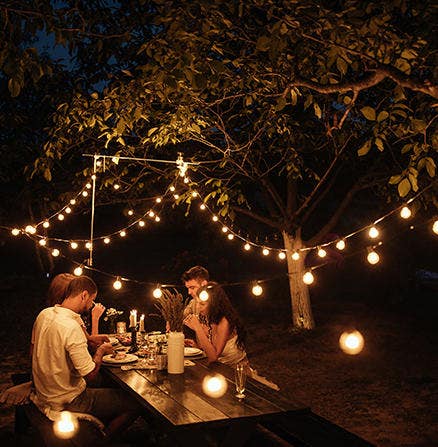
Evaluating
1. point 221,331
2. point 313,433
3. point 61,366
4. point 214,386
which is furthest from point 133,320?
point 313,433

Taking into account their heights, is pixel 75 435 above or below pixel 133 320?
below

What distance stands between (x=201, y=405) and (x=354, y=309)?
839cm

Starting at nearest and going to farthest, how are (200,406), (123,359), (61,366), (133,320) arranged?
(200,406)
(61,366)
(123,359)
(133,320)

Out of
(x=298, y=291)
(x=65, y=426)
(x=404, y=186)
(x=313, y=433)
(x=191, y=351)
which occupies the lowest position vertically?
(x=313, y=433)

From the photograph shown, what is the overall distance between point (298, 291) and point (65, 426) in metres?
5.65

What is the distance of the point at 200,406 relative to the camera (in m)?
3.27

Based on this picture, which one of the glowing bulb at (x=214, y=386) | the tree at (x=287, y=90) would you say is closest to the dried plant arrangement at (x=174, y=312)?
the glowing bulb at (x=214, y=386)

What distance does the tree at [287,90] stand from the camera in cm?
367

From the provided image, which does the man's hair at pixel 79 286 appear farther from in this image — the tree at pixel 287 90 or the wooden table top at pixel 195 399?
the tree at pixel 287 90

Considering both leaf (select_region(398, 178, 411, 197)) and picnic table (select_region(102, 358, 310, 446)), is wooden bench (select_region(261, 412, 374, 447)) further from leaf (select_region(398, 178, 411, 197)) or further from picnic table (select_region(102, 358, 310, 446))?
leaf (select_region(398, 178, 411, 197))

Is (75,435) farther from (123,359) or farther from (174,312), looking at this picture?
(174,312)

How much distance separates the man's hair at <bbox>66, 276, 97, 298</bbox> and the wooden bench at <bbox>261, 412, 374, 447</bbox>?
1.68 metres

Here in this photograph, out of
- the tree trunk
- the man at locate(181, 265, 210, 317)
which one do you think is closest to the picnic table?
the man at locate(181, 265, 210, 317)

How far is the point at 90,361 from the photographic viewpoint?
374cm
